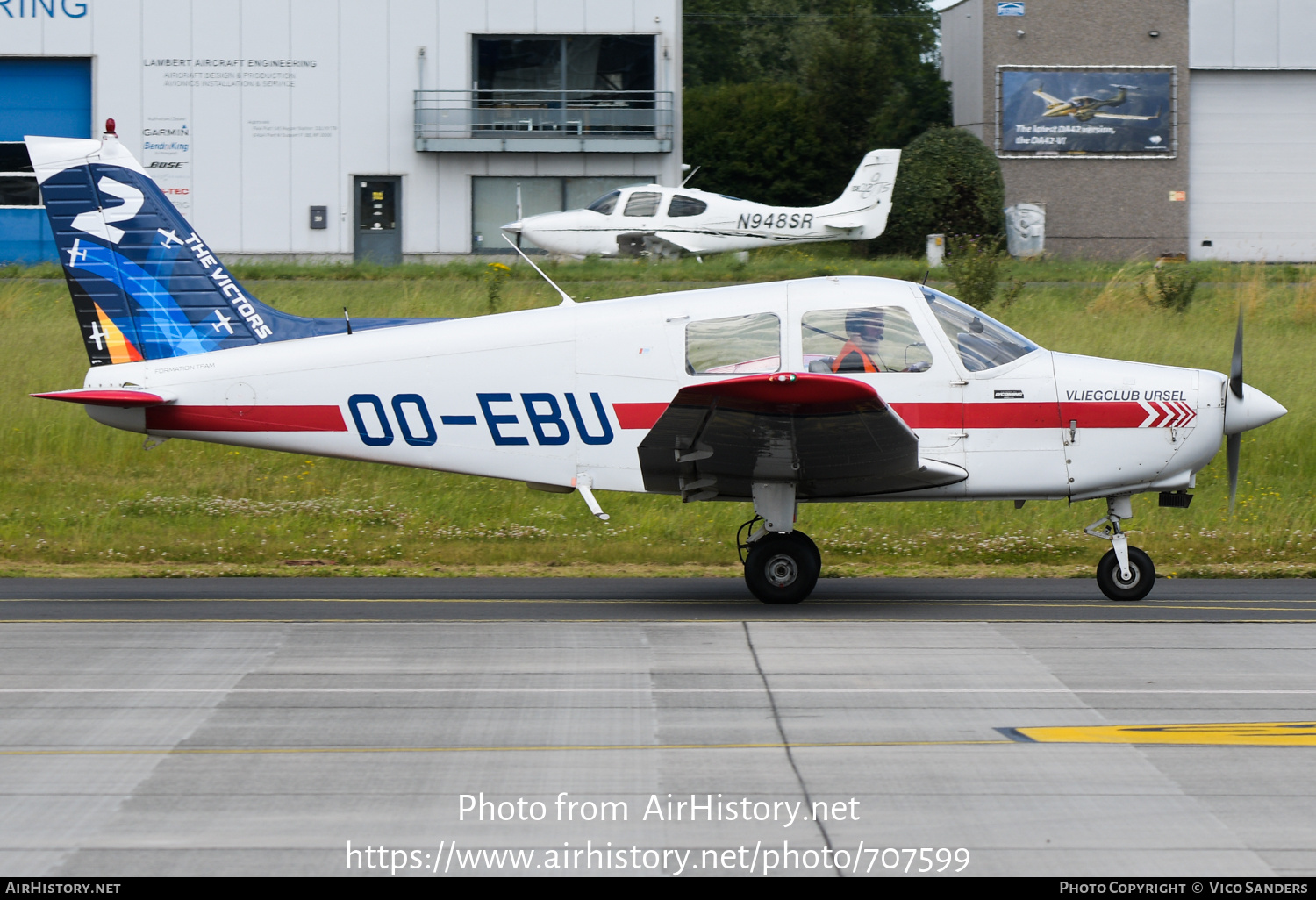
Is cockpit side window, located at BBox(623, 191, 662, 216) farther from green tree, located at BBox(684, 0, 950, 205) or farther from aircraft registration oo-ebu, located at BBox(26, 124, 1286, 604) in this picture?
aircraft registration oo-ebu, located at BBox(26, 124, 1286, 604)

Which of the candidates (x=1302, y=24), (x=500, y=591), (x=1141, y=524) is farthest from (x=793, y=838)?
(x=1302, y=24)

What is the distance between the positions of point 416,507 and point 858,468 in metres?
6.65

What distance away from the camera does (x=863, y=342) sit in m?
9.88

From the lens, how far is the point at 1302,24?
33562 mm

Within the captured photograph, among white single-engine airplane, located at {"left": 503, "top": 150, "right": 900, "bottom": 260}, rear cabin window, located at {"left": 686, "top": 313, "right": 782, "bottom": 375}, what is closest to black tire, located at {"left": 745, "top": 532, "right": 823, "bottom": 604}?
rear cabin window, located at {"left": 686, "top": 313, "right": 782, "bottom": 375}

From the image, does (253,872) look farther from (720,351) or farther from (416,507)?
(416,507)

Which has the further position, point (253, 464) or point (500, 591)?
point (253, 464)

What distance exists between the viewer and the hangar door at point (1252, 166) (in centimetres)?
3406

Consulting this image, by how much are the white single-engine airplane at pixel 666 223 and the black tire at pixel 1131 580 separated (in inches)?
698

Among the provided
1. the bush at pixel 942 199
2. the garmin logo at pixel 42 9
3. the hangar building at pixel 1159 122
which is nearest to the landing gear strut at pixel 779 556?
the bush at pixel 942 199

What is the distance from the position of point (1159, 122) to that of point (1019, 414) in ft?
87.5

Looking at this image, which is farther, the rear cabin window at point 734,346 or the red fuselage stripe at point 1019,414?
the red fuselage stripe at point 1019,414

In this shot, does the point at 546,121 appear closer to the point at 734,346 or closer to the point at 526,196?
the point at 526,196

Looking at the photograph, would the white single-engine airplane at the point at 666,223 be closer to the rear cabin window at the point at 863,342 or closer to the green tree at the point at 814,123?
the green tree at the point at 814,123
